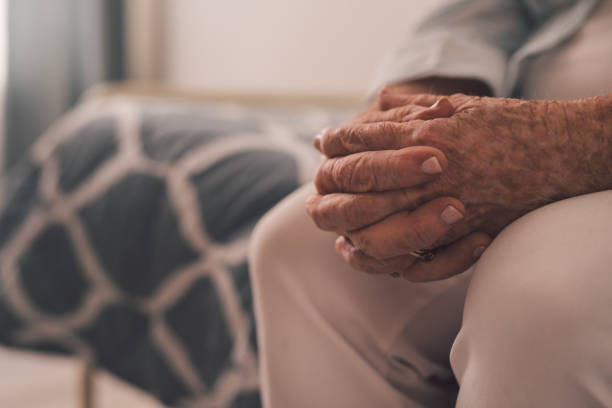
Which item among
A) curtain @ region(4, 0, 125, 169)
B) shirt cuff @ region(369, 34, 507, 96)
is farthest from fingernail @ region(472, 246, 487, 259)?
curtain @ region(4, 0, 125, 169)

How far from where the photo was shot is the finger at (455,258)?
446mm

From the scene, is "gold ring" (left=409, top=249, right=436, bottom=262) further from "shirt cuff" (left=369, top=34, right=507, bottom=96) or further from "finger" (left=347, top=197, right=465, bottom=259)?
"shirt cuff" (left=369, top=34, right=507, bottom=96)

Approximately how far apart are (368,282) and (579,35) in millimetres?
357

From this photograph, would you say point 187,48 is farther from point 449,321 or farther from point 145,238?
point 449,321

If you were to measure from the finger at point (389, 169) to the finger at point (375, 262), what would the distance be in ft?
0.18

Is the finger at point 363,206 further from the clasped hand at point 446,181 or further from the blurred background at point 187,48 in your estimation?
the blurred background at point 187,48

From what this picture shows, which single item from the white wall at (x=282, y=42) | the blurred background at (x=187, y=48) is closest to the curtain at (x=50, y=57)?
the blurred background at (x=187, y=48)

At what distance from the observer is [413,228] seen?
42cm

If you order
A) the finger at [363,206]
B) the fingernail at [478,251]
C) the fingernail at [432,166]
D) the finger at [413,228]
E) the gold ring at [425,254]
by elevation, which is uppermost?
the fingernail at [432,166]

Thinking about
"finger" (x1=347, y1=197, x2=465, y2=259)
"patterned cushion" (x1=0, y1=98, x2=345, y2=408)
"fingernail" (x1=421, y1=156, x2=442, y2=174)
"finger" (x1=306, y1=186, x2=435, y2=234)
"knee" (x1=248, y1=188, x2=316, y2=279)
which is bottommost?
"patterned cushion" (x1=0, y1=98, x2=345, y2=408)

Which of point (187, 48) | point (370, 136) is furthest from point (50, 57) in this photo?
point (370, 136)

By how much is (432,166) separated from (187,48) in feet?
8.82

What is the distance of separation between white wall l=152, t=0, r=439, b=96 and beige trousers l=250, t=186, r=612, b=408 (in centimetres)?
161

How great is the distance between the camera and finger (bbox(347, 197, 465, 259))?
42 centimetres
